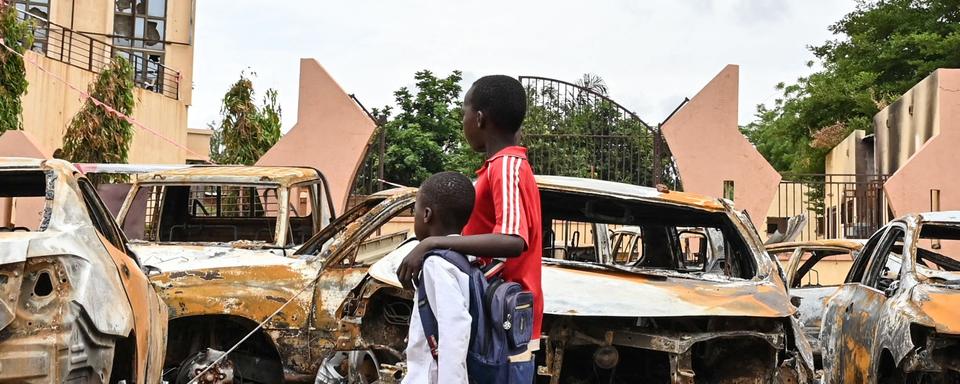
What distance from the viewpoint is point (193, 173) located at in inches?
346

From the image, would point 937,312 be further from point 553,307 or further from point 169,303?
point 169,303

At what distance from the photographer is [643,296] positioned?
491cm

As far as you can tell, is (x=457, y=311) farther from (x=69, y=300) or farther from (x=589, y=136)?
(x=589, y=136)

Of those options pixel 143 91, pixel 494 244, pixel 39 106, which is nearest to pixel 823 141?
pixel 143 91

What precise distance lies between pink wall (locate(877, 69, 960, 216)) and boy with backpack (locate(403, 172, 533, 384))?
44.2ft

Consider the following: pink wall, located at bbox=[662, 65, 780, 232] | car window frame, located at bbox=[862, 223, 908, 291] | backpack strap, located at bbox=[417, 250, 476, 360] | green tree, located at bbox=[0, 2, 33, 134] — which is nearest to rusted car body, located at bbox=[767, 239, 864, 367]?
car window frame, located at bbox=[862, 223, 908, 291]

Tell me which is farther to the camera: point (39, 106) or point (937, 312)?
point (39, 106)

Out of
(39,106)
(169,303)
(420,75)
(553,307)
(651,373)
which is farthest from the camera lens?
(420,75)

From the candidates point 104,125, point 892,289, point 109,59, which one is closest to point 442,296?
point 892,289

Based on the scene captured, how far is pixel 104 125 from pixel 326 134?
226 inches

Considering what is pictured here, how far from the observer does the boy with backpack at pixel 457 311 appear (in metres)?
2.97

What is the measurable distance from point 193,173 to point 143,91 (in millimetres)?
15548

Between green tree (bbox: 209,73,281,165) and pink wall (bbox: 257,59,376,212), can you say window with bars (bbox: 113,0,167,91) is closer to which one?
green tree (bbox: 209,73,281,165)

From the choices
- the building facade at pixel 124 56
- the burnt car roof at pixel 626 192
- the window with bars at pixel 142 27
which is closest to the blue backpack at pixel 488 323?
the burnt car roof at pixel 626 192
